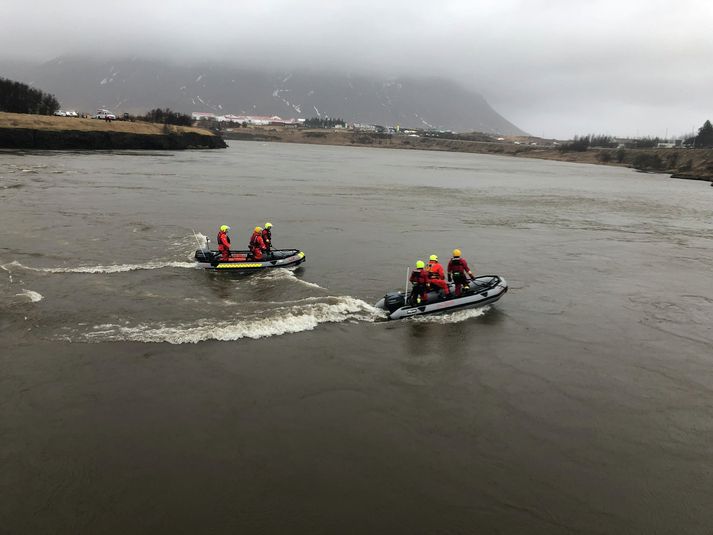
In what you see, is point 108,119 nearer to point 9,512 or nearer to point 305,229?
point 305,229

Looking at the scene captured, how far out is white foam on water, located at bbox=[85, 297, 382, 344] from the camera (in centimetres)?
1408

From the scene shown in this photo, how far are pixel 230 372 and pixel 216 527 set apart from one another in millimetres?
4872

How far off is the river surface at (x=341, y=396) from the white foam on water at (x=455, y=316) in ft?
0.44

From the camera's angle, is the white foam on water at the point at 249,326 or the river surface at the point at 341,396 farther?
the white foam on water at the point at 249,326

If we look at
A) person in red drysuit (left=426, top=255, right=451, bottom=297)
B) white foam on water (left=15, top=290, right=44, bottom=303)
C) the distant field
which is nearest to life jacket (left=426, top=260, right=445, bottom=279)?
person in red drysuit (left=426, top=255, right=451, bottom=297)

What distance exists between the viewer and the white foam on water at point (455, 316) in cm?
1645

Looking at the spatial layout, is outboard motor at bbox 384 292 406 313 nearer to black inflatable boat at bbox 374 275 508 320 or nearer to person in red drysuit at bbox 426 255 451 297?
black inflatable boat at bbox 374 275 508 320

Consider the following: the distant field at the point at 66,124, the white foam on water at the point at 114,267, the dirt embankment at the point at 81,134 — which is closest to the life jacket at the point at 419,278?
the white foam on water at the point at 114,267

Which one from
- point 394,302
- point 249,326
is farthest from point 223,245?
point 394,302

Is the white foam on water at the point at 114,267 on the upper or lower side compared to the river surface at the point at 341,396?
upper

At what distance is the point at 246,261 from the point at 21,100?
100367 mm

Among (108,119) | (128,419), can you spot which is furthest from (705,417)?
(108,119)

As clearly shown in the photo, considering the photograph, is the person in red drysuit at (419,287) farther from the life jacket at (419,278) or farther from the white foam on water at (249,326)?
the white foam on water at (249,326)

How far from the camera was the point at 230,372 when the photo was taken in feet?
40.2
